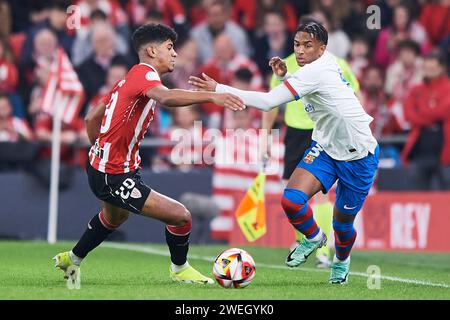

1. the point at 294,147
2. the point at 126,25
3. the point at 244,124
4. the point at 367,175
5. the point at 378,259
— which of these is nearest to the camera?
the point at 367,175

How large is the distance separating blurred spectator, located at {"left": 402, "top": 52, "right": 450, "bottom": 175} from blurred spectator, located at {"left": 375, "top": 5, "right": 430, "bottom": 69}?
210 cm

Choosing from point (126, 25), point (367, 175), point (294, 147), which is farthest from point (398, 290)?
point (126, 25)

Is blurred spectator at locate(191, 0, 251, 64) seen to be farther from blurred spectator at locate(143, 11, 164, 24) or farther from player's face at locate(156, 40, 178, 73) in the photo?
player's face at locate(156, 40, 178, 73)

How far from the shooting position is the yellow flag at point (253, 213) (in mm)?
13102

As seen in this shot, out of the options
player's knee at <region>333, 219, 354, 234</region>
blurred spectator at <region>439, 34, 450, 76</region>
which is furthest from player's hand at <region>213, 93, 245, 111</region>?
blurred spectator at <region>439, 34, 450, 76</region>

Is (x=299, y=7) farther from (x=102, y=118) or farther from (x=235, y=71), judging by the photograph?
(x=102, y=118)

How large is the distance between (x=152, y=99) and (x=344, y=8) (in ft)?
34.7

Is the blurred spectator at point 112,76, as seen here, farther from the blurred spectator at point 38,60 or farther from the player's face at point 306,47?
the player's face at point 306,47

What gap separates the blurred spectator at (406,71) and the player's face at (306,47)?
785cm

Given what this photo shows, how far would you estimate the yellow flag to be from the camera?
13.1m

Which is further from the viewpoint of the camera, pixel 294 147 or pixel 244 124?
pixel 244 124

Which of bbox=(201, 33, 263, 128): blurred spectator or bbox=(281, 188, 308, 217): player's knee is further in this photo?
bbox=(201, 33, 263, 128): blurred spectator

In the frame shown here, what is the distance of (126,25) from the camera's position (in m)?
19.1
